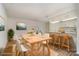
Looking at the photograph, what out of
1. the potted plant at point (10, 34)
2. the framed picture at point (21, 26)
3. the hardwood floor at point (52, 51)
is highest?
the framed picture at point (21, 26)

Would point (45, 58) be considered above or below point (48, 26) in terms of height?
below

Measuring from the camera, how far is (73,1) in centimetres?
185

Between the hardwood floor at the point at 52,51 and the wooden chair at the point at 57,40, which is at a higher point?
the wooden chair at the point at 57,40

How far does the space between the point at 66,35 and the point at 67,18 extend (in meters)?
0.27

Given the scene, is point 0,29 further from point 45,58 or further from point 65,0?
point 65,0

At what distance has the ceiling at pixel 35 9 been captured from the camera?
6.07 ft

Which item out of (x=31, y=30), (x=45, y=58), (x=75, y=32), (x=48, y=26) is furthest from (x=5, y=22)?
(x=75, y=32)

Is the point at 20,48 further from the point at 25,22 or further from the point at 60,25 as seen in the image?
the point at 60,25

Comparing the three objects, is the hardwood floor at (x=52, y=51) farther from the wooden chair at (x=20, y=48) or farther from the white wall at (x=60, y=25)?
the white wall at (x=60, y=25)

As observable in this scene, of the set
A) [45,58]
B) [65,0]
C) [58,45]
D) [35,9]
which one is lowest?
[45,58]

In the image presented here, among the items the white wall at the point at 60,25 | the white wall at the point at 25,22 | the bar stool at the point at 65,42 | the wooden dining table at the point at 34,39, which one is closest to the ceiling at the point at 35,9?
the white wall at the point at 25,22

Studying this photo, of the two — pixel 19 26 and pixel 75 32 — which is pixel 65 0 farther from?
pixel 19 26

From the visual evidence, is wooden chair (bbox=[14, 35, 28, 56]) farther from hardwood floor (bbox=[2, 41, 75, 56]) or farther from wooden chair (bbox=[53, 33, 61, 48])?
wooden chair (bbox=[53, 33, 61, 48])

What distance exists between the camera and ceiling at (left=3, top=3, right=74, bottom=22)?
6.07 ft
